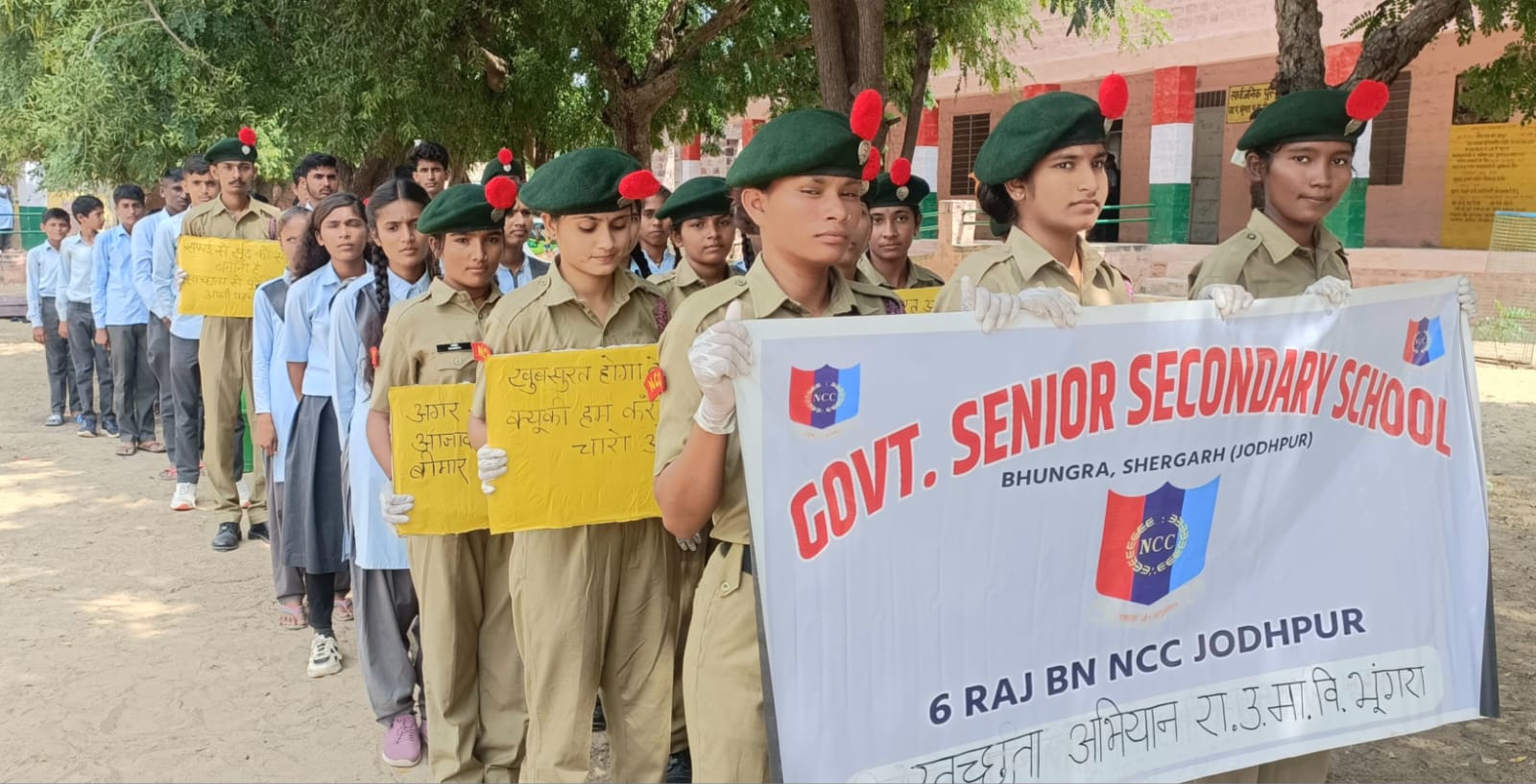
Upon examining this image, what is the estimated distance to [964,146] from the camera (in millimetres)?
22453

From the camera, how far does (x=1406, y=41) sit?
555 cm

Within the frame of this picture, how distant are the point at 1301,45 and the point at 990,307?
3872mm

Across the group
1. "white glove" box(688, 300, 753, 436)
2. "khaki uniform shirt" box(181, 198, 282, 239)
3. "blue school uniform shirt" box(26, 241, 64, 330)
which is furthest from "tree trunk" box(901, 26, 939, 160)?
"blue school uniform shirt" box(26, 241, 64, 330)

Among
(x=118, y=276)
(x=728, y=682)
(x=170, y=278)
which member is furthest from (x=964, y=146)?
(x=728, y=682)

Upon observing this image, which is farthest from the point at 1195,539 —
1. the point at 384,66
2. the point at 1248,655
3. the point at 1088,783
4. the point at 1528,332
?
the point at 1528,332

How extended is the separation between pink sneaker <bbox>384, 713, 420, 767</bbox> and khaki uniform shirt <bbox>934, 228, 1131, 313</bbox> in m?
2.43

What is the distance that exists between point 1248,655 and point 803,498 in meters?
1.17

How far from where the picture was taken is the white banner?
2.32 metres

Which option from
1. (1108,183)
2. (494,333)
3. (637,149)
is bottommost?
(494,333)

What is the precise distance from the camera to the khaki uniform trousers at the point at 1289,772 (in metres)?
3.05

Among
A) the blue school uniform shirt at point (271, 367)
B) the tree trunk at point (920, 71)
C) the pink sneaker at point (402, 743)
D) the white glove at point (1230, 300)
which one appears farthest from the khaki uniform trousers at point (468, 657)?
the tree trunk at point (920, 71)

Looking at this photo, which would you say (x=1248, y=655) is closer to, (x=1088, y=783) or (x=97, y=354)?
(x=1088, y=783)

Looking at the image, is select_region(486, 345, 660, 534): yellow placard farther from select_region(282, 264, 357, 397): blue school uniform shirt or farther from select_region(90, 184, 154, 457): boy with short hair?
select_region(90, 184, 154, 457): boy with short hair

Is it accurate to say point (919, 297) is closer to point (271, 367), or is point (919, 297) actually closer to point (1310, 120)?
point (1310, 120)
